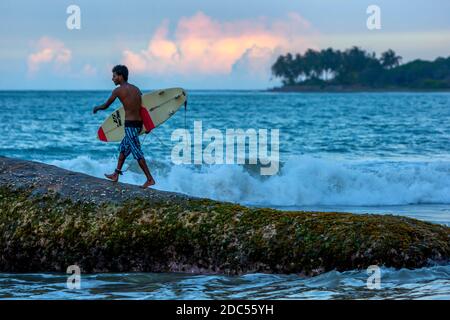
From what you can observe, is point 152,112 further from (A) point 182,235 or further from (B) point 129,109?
(A) point 182,235

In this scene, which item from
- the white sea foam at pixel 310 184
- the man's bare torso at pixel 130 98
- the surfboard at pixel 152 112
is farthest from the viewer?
the white sea foam at pixel 310 184

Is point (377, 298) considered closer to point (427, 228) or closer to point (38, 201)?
point (427, 228)

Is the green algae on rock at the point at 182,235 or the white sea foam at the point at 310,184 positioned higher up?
the green algae on rock at the point at 182,235

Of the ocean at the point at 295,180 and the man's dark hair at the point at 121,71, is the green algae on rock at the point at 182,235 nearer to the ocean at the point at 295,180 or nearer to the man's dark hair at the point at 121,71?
the ocean at the point at 295,180

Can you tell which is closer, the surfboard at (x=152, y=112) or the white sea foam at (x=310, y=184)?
the surfboard at (x=152, y=112)

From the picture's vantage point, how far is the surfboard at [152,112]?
460 inches

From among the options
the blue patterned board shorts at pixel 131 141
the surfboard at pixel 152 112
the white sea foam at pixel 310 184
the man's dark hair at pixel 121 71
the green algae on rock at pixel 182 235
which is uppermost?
the man's dark hair at pixel 121 71

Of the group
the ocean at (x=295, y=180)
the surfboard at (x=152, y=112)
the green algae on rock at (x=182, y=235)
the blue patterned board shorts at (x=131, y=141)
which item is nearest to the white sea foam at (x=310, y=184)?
the ocean at (x=295, y=180)

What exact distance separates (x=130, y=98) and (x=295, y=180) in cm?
943

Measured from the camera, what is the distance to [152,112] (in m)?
11.7

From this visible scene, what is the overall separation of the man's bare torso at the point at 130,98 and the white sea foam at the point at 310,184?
8100 mm

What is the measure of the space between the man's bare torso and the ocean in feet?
8.26

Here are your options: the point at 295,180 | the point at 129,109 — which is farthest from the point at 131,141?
the point at 295,180

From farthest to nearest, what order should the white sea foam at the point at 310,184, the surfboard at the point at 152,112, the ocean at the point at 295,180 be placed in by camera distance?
the white sea foam at the point at 310,184 < the surfboard at the point at 152,112 < the ocean at the point at 295,180
